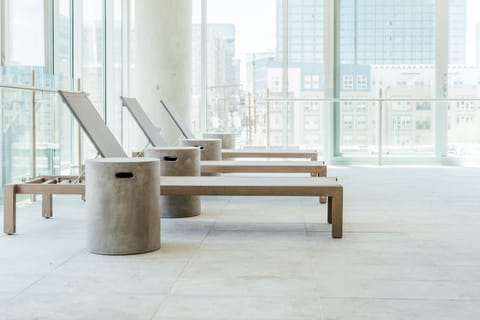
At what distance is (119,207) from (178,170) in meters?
1.70

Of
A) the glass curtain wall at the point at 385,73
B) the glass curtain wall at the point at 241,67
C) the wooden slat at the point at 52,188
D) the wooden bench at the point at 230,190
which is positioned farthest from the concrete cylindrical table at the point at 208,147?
the glass curtain wall at the point at 385,73

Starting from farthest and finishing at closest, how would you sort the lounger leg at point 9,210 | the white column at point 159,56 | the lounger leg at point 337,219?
the white column at point 159,56, the lounger leg at point 9,210, the lounger leg at point 337,219

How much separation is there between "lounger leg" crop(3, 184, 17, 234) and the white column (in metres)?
5.21

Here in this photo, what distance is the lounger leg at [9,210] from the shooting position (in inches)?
187

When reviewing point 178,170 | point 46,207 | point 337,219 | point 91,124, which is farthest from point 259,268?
point 46,207

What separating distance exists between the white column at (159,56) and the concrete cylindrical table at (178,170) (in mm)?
4193

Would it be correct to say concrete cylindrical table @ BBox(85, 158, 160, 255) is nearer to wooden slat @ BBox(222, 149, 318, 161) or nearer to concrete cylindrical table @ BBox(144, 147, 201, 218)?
concrete cylindrical table @ BBox(144, 147, 201, 218)

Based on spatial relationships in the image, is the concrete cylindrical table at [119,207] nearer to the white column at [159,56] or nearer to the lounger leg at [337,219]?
the lounger leg at [337,219]

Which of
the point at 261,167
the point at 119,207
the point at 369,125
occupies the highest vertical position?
the point at 369,125

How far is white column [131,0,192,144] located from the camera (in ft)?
32.3

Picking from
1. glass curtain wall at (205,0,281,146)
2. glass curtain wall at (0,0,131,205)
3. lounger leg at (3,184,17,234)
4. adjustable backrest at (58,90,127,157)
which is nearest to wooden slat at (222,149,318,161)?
glass curtain wall at (0,0,131,205)

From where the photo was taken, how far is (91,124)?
5445 mm

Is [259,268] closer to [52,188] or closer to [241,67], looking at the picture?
[52,188]

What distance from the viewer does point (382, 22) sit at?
11.9 metres
